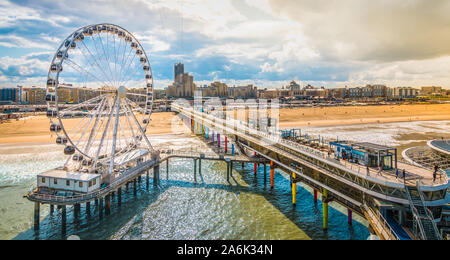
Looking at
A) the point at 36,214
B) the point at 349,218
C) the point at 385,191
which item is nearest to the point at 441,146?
the point at 349,218

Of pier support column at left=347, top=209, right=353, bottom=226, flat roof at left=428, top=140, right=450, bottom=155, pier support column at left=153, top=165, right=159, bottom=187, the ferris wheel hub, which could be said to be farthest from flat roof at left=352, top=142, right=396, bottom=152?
the ferris wheel hub

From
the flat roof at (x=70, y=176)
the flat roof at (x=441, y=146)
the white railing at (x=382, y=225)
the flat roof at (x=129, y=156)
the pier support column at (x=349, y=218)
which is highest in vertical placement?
the flat roof at (x=441, y=146)

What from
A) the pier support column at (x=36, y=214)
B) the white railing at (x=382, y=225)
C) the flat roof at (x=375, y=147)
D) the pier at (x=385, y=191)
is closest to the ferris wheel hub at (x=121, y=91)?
the pier support column at (x=36, y=214)

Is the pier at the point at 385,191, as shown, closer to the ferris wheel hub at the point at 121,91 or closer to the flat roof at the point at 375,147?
the flat roof at the point at 375,147

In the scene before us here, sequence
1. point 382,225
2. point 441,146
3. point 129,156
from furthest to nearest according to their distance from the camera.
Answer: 1. point 441,146
2. point 129,156
3. point 382,225

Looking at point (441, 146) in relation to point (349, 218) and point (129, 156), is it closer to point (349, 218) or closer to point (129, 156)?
point (349, 218)

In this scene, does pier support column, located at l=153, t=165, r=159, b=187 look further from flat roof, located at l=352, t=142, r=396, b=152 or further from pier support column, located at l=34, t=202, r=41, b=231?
→ flat roof, located at l=352, t=142, r=396, b=152

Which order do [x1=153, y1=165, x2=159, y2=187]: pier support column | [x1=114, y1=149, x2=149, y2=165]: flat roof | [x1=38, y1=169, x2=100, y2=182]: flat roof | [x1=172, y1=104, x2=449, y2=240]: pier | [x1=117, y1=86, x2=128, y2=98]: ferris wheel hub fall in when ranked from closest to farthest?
[x1=172, y1=104, x2=449, y2=240]: pier → [x1=38, y1=169, x2=100, y2=182]: flat roof → [x1=114, y1=149, x2=149, y2=165]: flat roof → [x1=117, y1=86, x2=128, y2=98]: ferris wheel hub → [x1=153, y1=165, x2=159, y2=187]: pier support column

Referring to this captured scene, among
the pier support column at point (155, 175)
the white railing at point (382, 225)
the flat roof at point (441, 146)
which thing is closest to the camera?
the white railing at point (382, 225)

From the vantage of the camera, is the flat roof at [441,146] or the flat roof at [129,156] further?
the flat roof at [441,146]

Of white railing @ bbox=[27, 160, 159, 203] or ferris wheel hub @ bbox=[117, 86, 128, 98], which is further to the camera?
ferris wheel hub @ bbox=[117, 86, 128, 98]
